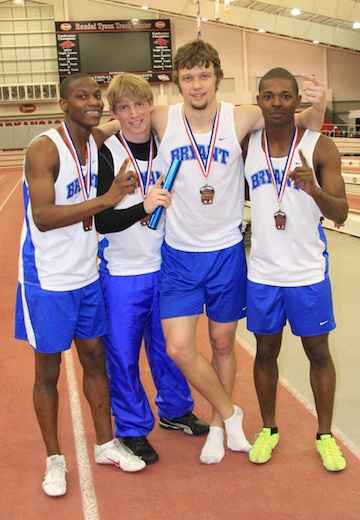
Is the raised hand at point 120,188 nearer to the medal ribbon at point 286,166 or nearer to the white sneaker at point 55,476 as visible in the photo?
the medal ribbon at point 286,166

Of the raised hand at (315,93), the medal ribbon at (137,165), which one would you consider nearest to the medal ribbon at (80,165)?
the medal ribbon at (137,165)

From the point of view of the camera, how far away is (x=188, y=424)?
140 inches

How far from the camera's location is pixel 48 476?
302 centimetres

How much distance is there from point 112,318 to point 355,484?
1450mm

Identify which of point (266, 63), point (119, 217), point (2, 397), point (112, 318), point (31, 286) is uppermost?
point (266, 63)

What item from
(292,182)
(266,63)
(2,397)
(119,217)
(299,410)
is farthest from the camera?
(266,63)

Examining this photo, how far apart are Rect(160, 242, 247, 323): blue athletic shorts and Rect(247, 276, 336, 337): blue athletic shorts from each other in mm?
120

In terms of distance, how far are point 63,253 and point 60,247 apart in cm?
3

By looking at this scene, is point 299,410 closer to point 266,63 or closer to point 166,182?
point 166,182

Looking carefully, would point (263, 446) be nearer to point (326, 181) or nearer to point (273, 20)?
point (326, 181)

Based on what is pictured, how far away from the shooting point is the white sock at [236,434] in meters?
Answer: 3.22

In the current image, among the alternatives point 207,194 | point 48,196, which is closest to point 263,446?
point 207,194

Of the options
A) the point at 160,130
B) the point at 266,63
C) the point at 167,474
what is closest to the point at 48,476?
the point at 167,474

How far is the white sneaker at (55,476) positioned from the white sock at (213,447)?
0.72 m
